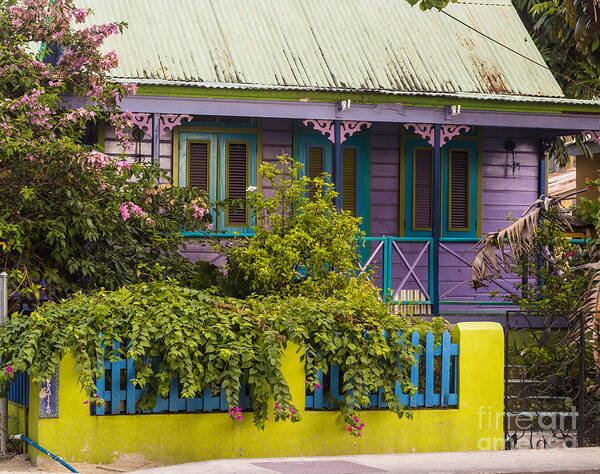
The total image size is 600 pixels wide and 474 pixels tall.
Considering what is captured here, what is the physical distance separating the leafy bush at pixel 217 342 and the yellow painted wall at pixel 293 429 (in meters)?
0.20

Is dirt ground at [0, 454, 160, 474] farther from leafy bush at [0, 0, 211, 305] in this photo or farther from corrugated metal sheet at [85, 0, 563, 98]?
corrugated metal sheet at [85, 0, 563, 98]

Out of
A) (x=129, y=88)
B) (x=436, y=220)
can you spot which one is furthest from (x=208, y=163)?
(x=436, y=220)

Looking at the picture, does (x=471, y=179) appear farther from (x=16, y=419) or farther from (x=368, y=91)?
(x=16, y=419)

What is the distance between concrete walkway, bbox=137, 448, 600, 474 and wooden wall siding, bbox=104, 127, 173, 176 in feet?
23.9

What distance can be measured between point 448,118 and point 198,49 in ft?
13.1

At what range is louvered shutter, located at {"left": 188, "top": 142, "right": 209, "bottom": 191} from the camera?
14094mm

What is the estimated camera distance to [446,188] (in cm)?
1517

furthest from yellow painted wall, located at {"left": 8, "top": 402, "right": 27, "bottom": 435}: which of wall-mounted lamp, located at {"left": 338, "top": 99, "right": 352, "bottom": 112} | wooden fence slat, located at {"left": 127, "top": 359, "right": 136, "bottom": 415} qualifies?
wall-mounted lamp, located at {"left": 338, "top": 99, "right": 352, "bottom": 112}

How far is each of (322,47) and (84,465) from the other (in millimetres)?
8846

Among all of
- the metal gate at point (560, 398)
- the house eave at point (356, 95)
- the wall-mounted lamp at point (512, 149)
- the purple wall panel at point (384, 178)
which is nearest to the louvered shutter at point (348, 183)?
the purple wall panel at point (384, 178)

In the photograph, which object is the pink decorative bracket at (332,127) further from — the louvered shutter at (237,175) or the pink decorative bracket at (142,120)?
the pink decorative bracket at (142,120)

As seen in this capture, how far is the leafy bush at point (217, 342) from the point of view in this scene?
7.33 metres

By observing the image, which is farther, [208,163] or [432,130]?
[208,163]

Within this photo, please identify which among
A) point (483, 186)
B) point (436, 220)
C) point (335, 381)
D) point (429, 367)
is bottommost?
point (335, 381)
